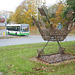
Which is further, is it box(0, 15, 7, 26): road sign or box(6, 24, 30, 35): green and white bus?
box(6, 24, 30, 35): green and white bus

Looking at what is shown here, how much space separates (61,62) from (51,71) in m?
1.47

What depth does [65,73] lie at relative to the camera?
5289 millimetres

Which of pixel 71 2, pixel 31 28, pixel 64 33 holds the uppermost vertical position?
pixel 71 2

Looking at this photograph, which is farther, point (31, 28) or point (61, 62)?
point (31, 28)

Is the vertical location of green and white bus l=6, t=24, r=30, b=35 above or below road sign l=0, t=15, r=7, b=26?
below

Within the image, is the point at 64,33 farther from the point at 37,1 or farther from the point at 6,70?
the point at 37,1

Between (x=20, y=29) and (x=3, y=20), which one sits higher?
(x=3, y=20)

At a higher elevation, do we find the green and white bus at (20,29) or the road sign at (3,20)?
the road sign at (3,20)

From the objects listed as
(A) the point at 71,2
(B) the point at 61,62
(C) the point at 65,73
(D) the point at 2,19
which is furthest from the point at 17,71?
(D) the point at 2,19

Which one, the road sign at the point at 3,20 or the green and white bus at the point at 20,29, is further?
the green and white bus at the point at 20,29

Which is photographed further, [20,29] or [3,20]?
[20,29]

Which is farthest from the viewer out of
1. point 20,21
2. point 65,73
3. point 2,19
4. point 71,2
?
point 20,21

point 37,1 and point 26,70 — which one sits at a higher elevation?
point 37,1

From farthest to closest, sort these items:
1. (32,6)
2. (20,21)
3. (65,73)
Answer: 1. (20,21)
2. (32,6)
3. (65,73)
